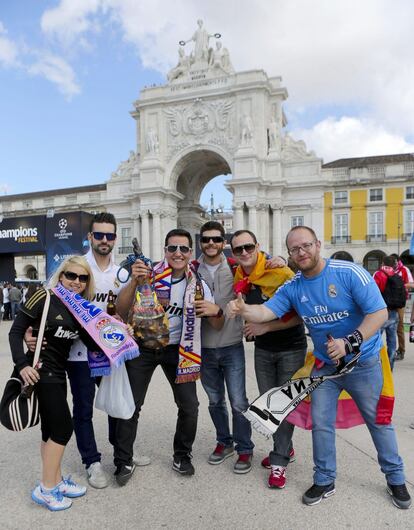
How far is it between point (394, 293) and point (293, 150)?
113 feet

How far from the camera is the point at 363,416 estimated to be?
2.96 m

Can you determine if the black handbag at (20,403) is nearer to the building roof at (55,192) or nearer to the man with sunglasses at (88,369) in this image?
the man with sunglasses at (88,369)

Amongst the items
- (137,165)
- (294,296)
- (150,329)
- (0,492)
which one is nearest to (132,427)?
(150,329)

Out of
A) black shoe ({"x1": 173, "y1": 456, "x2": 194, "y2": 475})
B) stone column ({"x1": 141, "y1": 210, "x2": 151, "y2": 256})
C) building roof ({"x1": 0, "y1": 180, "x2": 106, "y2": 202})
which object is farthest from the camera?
building roof ({"x1": 0, "y1": 180, "x2": 106, "y2": 202})

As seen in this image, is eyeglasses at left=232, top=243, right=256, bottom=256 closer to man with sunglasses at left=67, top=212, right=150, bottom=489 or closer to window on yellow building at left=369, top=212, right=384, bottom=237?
man with sunglasses at left=67, top=212, right=150, bottom=489

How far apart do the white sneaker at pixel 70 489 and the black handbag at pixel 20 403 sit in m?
0.58

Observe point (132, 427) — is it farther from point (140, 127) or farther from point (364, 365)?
point (140, 127)

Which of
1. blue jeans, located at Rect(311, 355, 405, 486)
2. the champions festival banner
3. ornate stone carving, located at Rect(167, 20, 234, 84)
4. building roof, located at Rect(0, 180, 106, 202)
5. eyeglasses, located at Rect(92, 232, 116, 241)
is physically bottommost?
blue jeans, located at Rect(311, 355, 405, 486)

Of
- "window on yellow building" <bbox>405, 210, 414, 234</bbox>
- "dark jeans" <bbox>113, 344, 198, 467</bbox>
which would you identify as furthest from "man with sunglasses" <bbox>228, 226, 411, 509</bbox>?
"window on yellow building" <bbox>405, 210, 414, 234</bbox>

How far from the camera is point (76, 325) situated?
2957 mm

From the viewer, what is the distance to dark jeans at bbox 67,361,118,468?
10.4 ft

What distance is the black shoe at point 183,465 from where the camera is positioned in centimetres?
325

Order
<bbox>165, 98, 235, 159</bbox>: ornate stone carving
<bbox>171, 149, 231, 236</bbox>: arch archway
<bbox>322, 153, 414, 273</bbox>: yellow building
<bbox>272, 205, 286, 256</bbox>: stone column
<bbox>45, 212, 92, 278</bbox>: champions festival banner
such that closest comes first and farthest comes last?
<bbox>45, 212, 92, 278</bbox>: champions festival banner
<bbox>272, 205, 286, 256</bbox>: stone column
<bbox>322, 153, 414, 273</bbox>: yellow building
<bbox>165, 98, 235, 159</bbox>: ornate stone carving
<bbox>171, 149, 231, 236</bbox>: arch archway

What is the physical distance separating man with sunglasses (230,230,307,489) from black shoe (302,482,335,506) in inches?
12.5
